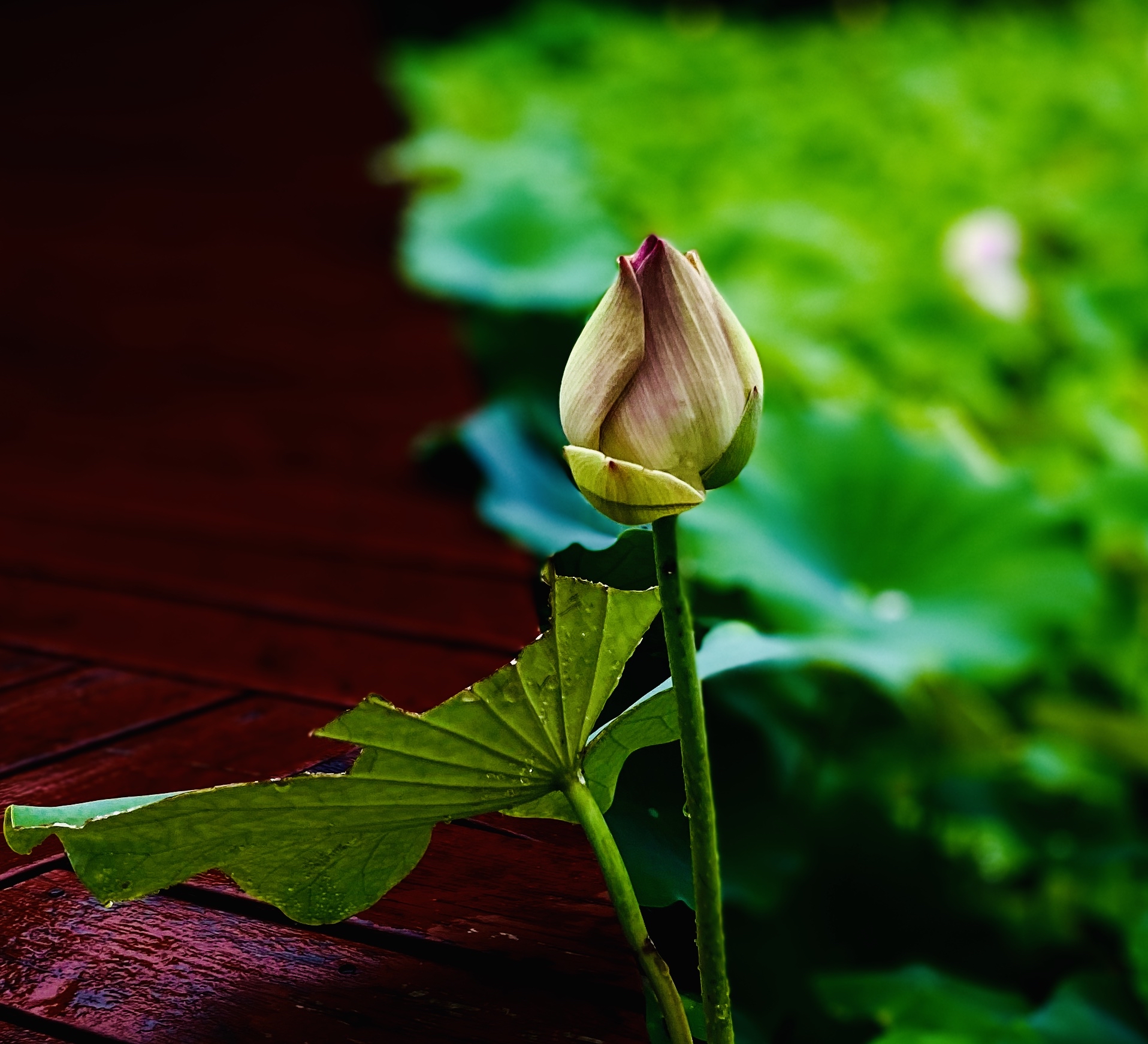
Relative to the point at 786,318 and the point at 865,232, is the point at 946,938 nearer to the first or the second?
the point at 786,318

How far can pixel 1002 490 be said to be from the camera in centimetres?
124

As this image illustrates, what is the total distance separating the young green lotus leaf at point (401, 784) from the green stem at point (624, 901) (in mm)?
12

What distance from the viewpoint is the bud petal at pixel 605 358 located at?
390mm

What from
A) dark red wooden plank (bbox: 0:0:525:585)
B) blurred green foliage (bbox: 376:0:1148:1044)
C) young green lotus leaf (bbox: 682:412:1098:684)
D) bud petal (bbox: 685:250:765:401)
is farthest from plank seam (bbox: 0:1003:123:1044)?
young green lotus leaf (bbox: 682:412:1098:684)

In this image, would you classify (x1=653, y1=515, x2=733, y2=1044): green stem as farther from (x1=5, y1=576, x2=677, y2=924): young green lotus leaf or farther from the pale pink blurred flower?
the pale pink blurred flower

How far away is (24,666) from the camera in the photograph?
782 millimetres

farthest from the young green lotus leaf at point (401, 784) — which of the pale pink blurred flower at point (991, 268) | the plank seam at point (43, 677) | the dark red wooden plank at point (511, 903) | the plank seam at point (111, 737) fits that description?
the pale pink blurred flower at point (991, 268)

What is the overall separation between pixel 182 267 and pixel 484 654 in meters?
1.37

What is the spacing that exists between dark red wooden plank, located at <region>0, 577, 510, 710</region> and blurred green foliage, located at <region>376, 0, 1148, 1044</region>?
0.12m

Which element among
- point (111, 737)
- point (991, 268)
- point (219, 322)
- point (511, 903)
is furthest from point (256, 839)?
point (991, 268)

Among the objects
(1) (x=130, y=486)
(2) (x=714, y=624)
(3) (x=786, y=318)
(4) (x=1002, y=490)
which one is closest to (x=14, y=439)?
(1) (x=130, y=486)

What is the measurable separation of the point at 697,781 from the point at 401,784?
102 millimetres

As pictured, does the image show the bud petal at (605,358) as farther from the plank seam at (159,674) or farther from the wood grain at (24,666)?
the wood grain at (24,666)

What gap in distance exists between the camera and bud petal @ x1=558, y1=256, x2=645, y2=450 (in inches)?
15.4
